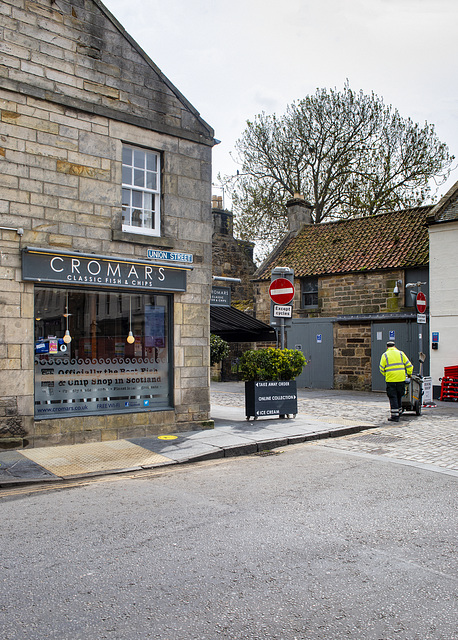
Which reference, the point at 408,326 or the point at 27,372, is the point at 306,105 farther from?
the point at 27,372

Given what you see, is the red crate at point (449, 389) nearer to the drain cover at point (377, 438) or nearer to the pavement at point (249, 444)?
the pavement at point (249, 444)

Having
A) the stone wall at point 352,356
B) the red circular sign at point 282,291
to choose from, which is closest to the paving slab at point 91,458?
the red circular sign at point 282,291

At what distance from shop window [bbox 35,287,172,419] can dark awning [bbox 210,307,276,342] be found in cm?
207

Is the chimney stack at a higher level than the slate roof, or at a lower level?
higher

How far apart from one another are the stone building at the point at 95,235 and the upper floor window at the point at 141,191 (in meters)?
0.02

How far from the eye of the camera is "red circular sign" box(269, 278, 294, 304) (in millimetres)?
11867

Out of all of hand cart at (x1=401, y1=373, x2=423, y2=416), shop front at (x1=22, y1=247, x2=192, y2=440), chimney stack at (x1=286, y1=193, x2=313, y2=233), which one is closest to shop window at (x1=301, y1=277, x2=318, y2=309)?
chimney stack at (x1=286, y1=193, x2=313, y2=233)

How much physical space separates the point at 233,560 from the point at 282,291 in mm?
8140

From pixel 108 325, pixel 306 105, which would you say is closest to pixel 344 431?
pixel 108 325

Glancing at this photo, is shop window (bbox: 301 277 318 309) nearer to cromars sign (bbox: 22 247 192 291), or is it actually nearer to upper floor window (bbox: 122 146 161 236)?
cromars sign (bbox: 22 247 192 291)

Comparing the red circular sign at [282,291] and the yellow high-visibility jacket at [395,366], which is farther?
the yellow high-visibility jacket at [395,366]

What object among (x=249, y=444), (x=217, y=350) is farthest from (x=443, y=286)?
(x=249, y=444)

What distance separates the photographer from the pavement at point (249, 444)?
299 inches

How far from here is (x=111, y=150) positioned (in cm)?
983
